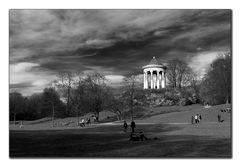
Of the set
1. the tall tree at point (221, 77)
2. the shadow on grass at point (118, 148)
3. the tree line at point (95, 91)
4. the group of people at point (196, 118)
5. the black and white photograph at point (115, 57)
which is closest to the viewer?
the shadow on grass at point (118, 148)


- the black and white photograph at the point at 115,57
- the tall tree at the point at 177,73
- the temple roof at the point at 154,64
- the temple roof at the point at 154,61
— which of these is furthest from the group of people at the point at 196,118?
the temple roof at the point at 154,61

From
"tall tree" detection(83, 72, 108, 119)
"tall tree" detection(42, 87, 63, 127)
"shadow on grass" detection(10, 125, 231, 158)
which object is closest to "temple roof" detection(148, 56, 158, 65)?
"tall tree" detection(83, 72, 108, 119)

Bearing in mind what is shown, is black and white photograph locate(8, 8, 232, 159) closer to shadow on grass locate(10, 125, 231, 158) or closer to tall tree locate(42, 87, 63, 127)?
shadow on grass locate(10, 125, 231, 158)

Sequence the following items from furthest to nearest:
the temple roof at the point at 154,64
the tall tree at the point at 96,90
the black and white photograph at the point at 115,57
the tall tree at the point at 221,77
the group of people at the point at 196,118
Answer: the group of people at the point at 196,118 → the tall tree at the point at 96,90 → the temple roof at the point at 154,64 → the tall tree at the point at 221,77 → the black and white photograph at the point at 115,57

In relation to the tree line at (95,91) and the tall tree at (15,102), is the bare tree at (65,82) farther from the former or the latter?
the tall tree at (15,102)

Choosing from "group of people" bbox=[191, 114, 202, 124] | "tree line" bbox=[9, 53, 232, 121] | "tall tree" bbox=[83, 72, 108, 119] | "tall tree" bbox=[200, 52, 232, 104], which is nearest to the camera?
"tall tree" bbox=[200, 52, 232, 104]

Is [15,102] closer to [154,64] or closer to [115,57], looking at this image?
[115,57]

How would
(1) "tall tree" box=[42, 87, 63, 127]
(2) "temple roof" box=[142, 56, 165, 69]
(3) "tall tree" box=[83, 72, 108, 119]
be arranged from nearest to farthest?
(2) "temple roof" box=[142, 56, 165, 69], (3) "tall tree" box=[83, 72, 108, 119], (1) "tall tree" box=[42, 87, 63, 127]

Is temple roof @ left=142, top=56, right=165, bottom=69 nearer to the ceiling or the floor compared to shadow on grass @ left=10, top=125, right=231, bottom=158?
nearer to the ceiling

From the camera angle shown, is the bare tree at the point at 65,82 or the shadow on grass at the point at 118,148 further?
the bare tree at the point at 65,82

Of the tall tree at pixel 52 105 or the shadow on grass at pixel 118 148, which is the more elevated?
the tall tree at pixel 52 105
